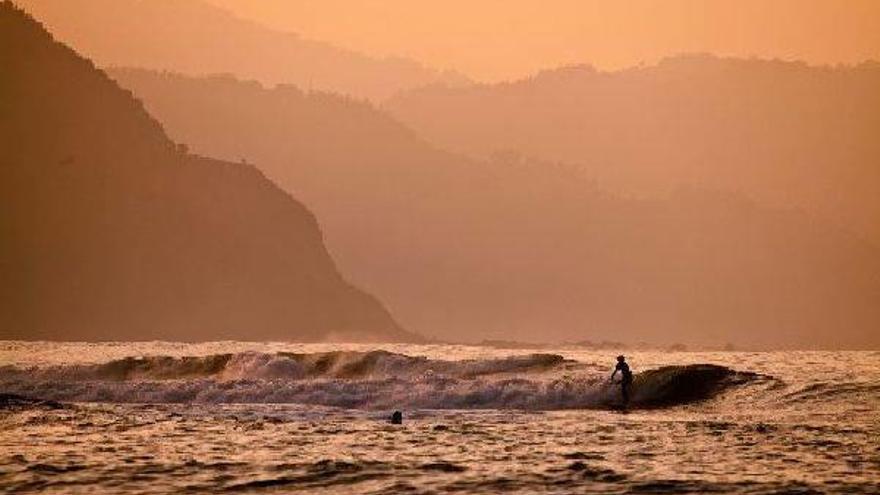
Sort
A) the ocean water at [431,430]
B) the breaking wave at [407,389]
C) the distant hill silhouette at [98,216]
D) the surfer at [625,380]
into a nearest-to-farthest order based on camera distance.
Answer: the ocean water at [431,430]
the surfer at [625,380]
the breaking wave at [407,389]
the distant hill silhouette at [98,216]

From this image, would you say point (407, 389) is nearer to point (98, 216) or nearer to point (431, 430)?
point (431, 430)

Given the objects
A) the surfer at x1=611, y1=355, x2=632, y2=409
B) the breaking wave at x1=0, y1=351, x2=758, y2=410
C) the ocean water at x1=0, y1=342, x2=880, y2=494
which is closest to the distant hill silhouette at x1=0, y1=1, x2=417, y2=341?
the ocean water at x1=0, y1=342, x2=880, y2=494

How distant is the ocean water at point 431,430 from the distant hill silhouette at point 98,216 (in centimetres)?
12705

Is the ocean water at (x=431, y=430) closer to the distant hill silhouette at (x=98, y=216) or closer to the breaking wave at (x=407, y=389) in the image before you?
the breaking wave at (x=407, y=389)

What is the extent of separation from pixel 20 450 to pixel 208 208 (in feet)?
579

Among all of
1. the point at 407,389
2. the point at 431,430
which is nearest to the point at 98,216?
the point at 407,389

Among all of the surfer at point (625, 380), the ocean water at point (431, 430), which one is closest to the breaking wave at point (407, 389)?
the ocean water at point (431, 430)

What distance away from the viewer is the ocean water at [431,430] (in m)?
21.9

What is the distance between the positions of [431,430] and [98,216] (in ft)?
535

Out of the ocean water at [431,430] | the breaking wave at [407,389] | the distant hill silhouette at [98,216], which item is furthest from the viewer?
the distant hill silhouette at [98,216]

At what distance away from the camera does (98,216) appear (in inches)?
7298

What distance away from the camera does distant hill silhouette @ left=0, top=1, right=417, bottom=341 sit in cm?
17775

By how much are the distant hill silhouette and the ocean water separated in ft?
417

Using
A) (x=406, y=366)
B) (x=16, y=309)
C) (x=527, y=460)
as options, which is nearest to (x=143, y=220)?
(x=16, y=309)
